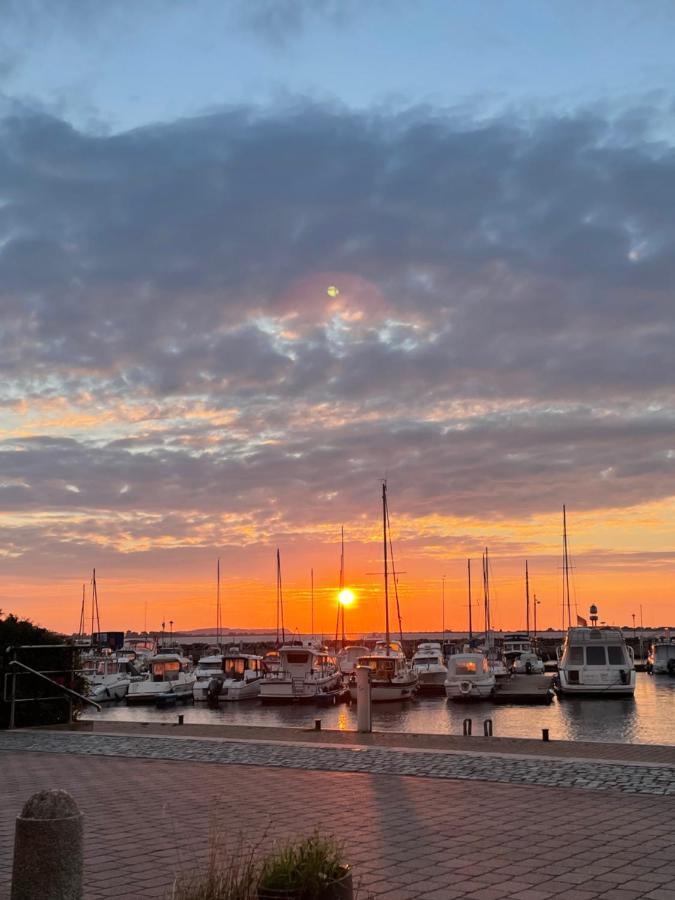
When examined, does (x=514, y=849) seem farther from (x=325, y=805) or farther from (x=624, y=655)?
(x=624, y=655)

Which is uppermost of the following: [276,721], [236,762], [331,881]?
[331,881]

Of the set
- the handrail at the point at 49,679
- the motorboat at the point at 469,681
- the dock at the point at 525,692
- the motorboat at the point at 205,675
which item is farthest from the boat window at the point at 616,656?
the handrail at the point at 49,679

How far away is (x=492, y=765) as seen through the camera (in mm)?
13969

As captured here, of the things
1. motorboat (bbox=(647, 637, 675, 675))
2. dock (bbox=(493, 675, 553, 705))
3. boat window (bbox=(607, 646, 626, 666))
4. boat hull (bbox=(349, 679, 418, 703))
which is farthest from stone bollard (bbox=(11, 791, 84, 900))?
motorboat (bbox=(647, 637, 675, 675))

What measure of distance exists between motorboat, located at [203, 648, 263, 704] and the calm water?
91 centimetres

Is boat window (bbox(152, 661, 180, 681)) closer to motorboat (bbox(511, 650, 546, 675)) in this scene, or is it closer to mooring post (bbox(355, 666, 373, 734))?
motorboat (bbox(511, 650, 546, 675))

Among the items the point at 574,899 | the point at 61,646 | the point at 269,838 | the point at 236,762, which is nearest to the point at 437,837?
the point at 269,838

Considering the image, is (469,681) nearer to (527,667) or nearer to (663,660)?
(527,667)

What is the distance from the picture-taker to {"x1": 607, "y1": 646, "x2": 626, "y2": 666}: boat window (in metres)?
51.2

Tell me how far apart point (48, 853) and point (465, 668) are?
169 ft

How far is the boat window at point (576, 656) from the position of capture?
51.2 metres

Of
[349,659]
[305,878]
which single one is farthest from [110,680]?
[305,878]

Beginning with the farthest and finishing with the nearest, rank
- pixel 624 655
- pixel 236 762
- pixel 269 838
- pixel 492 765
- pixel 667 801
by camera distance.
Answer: pixel 624 655
pixel 236 762
pixel 492 765
pixel 667 801
pixel 269 838

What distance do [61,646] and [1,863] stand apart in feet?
43.7
